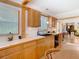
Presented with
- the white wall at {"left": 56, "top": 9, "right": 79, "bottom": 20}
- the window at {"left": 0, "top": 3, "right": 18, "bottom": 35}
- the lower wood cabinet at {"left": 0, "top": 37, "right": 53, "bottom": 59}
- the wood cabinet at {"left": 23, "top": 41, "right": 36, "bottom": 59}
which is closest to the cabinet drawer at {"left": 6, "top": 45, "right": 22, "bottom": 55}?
the lower wood cabinet at {"left": 0, "top": 37, "right": 53, "bottom": 59}

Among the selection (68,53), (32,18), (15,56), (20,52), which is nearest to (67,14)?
(68,53)

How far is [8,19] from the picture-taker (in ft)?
10.1

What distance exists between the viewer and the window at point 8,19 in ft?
9.25

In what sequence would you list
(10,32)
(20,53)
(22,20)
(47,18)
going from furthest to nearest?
(47,18) → (22,20) → (10,32) → (20,53)

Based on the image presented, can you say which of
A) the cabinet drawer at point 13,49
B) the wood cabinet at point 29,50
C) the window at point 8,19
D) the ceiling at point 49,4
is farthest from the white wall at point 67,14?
the cabinet drawer at point 13,49

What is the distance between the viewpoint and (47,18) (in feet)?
20.2

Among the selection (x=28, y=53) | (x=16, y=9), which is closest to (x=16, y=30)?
(x=16, y=9)

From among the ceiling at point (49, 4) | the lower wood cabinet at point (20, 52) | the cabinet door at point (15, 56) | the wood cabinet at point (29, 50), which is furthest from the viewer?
the ceiling at point (49, 4)

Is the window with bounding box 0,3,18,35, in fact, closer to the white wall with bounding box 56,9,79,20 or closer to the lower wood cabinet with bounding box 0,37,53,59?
the lower wood cabinet with bounding box 0,37,53,59

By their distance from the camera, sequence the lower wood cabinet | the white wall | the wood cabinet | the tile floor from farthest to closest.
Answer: the white wall < the tile floor < the wood cabinet < the lower wood cabinet

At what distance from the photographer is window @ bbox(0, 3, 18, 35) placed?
2820 mm

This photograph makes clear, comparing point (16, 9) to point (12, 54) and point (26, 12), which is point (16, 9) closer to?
point (26, 12)

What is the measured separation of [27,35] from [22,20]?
0.67m

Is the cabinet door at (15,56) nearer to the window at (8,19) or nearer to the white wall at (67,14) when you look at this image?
the window at (8,19)
